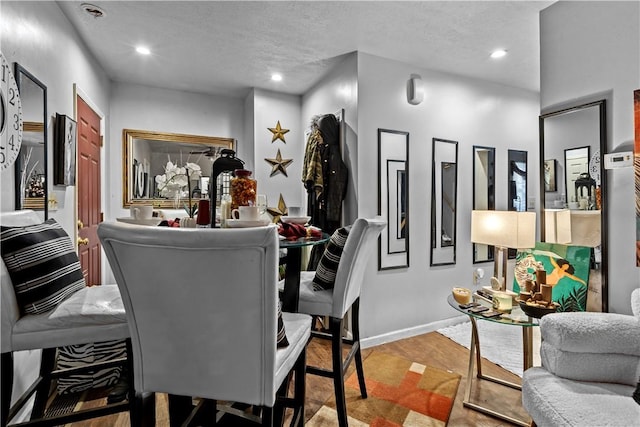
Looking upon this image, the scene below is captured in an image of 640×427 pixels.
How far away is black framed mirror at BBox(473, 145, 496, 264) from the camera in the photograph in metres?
3.42

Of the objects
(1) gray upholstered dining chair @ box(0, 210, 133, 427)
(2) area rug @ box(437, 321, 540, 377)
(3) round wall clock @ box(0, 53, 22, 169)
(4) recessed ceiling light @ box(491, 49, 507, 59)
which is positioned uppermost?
(4) recessed ceiling light @ box(491, 49, 507, 59)

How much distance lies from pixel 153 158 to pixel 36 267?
9.19 feet

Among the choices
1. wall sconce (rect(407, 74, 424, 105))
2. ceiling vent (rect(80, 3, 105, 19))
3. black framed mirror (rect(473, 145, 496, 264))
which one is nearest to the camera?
ceiling vent (rect(80, 3, 105, 19))

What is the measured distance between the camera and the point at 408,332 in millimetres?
3057

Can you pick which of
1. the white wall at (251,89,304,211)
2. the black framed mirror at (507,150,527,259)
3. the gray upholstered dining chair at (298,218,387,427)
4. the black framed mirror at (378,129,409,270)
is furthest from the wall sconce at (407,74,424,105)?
the gray upholstered dining chair at (298,218,387,427)

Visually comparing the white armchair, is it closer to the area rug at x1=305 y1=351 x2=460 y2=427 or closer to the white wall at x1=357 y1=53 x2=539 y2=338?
the area rug at x1=305 y1=351 x2=460 y2=427

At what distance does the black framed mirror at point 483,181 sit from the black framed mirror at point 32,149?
3.56 metres

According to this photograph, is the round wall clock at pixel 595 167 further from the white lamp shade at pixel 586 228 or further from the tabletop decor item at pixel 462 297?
the tabletop decor item at pixel 462 297

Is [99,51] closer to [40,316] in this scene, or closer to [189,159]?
[189,159]

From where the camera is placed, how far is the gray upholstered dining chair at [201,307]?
0.87 meters

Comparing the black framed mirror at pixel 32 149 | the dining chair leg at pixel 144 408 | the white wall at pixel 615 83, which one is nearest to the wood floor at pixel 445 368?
the white wall at pixel 615 83

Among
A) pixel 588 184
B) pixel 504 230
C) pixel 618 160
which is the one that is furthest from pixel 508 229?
pixel 618 160

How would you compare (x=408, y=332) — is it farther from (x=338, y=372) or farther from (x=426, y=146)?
(x=426, y=146)

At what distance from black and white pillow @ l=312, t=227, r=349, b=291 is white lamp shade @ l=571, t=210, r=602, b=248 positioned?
4.45 ft
